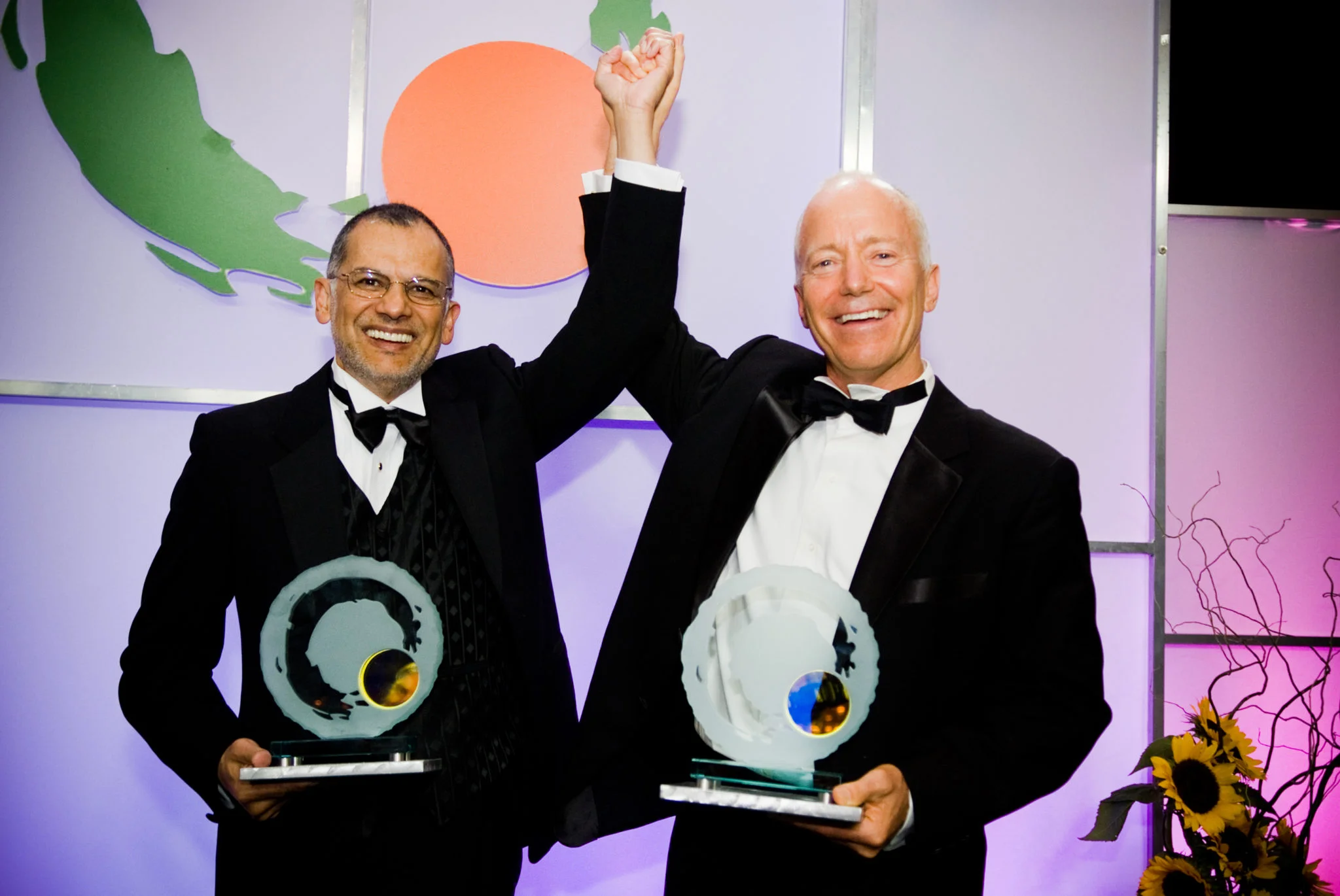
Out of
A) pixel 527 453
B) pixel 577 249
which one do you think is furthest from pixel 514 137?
pixel 527 453

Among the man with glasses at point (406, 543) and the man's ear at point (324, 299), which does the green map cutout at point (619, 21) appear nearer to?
the man with glasses at point (406, 543)

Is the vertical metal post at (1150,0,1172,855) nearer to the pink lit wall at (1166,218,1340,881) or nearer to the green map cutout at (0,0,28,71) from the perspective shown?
the pink lit wall at (1166,218,1340,881)

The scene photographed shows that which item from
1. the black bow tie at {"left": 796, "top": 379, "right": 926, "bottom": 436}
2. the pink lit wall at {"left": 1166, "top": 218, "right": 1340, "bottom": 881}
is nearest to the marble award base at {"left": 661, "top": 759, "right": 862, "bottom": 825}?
the black bow tie at {"left": 796, "top": 379, "right": 926, "bottom": 436}

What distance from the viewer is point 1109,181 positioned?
2818 millimetres

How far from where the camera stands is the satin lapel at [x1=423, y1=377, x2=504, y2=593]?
181 cm

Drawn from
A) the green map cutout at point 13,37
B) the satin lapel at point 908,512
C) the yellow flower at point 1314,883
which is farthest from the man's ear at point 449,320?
the yellow flower at point 1314,883

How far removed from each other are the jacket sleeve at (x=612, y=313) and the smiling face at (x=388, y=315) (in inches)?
9.1

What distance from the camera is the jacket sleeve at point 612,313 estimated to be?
6.19 feet

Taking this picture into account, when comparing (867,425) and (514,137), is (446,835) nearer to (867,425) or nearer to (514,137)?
(867,425)

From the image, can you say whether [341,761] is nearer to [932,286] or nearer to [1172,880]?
[932,286]

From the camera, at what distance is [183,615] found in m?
1.84

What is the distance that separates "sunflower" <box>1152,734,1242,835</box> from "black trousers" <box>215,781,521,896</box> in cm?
174

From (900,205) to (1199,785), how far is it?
1.66 meters

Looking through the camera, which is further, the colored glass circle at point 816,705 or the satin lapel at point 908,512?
the satin lapel at point 908,512
